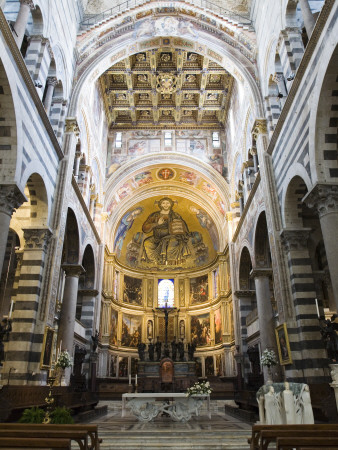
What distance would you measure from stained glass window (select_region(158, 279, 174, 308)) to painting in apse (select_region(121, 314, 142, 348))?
8.46 feet

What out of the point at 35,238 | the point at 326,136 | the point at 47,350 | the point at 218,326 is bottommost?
the point at 47,350

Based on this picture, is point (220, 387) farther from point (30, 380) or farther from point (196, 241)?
point (196, 241)

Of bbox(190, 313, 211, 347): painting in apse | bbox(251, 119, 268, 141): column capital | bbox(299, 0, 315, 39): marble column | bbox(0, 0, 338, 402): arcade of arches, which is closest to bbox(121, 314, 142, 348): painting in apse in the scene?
bbox(0, 0, 338, 402): arcade of arches

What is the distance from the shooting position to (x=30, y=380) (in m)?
12.3

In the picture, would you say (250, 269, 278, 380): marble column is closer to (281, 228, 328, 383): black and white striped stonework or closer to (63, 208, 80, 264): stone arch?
(281, 228, 328, 383): black and white striped stonework

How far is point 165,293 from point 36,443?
3038 cm

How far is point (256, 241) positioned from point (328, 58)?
1005 centimetres

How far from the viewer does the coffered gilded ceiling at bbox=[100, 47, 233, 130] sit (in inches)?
969

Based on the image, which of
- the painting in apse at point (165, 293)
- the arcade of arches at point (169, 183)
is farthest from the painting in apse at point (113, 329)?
the painting in apse at point (165, 293)

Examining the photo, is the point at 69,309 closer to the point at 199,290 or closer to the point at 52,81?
the point at 52,81

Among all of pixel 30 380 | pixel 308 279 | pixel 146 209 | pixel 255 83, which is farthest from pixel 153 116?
pixel 30 380

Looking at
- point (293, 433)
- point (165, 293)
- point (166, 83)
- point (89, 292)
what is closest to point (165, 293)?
point (165, 293)

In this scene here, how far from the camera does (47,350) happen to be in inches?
524

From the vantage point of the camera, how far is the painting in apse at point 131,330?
30422 millimetres
